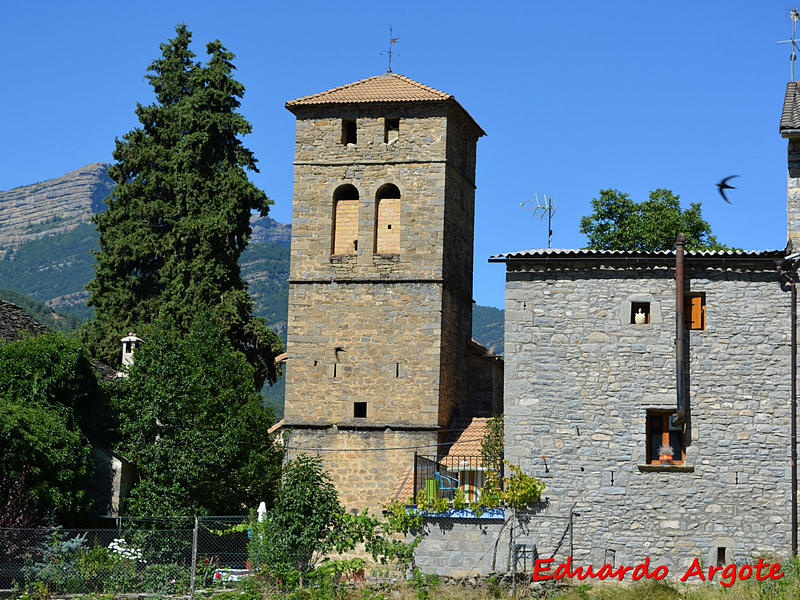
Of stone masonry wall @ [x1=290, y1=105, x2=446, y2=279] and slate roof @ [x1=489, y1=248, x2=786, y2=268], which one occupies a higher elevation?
stone masonry wall @ [x1=290, y1=105, x2=446, y2=279]

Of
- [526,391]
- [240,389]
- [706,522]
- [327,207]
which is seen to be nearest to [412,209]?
[327,207]

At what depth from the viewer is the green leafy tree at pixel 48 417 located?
25.2 meters

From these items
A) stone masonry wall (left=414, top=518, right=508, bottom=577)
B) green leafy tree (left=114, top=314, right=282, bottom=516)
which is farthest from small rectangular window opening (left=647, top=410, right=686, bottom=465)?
green leafy tree (left=114, top=314, right=282, bottom=516)

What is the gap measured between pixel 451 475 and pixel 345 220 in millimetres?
8497

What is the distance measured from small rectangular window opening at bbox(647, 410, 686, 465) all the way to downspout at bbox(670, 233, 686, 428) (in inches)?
8.4

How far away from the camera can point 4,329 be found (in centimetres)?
3072

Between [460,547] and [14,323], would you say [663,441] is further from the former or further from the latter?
[14,323]

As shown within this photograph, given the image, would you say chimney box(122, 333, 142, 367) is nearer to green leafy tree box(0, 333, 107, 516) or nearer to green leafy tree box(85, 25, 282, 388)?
green leafy tree box(85, 25, 282, 388)

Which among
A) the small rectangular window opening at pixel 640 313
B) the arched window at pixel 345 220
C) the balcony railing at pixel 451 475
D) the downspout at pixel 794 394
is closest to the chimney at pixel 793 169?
the downspout at pixel 794 394

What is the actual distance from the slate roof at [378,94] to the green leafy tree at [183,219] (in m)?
4.65

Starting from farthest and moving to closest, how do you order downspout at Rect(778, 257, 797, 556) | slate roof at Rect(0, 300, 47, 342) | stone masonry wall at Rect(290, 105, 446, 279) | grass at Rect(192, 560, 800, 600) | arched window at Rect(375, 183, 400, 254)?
arched window at Rect(375, 183, 400, 254), stone masonry wall at Rect(290, 105, 446, 279), slate roof at Rect(0, 300, 47, 342), downspout at Rect(778, 257, 797, 556), grass at Rect(192, 560, 800, 600)

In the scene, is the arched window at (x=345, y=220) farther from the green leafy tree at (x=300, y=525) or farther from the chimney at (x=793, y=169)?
the chimney at (x=793, y=169)

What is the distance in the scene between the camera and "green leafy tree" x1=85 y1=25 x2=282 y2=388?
117 feet

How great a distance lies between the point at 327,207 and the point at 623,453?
1322cm
